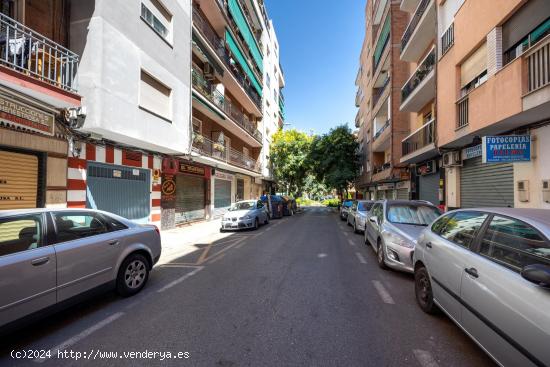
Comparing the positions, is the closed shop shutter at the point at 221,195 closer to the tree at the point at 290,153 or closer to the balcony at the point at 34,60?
the tree at the point at 290,153

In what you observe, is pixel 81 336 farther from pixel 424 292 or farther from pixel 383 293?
pixel 424 292

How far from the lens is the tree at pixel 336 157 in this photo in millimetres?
27734

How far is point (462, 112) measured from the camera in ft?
29.1

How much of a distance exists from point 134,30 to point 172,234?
7752mm

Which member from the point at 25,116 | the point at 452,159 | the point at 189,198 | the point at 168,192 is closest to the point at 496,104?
the point at 452,159

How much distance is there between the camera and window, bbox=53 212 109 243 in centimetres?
353

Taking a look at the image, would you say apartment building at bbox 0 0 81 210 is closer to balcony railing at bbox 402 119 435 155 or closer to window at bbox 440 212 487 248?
window at bbox 440 212 487 248

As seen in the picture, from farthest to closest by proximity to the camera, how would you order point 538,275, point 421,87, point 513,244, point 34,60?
point 421,87, point 34,60, point 513,244, point 538,275

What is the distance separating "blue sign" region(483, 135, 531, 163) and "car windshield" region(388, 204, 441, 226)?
1604 mm

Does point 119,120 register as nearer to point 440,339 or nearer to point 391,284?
point 391,284

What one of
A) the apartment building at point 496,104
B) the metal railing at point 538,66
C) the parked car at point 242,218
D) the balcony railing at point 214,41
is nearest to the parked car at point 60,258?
the apartment building at point 496,104

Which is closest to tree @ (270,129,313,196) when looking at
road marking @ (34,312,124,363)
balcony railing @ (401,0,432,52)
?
balcony railing @ (401,0,432,52)

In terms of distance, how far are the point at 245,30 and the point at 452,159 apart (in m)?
18.7

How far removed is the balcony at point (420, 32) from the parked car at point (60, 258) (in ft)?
45.8
